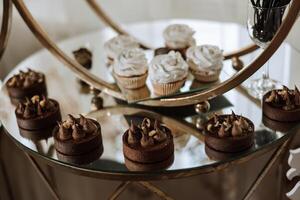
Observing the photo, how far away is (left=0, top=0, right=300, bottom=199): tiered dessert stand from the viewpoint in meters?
0.93

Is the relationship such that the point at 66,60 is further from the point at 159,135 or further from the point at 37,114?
the point at 159,135

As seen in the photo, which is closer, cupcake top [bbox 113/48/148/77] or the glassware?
the glassware

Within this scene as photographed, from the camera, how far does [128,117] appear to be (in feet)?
3.63

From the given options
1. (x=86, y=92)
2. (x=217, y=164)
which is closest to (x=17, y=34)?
(x=86, y=92)

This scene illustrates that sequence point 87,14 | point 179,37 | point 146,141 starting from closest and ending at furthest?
point 146,141
point 179,37
point 87,14

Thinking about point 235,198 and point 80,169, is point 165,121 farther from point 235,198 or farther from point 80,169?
point 235,198

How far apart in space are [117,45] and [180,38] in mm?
149

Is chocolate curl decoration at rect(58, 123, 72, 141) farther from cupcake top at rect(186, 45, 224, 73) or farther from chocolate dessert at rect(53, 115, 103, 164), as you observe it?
cupcake top at rect(186, 45, 224, 73)

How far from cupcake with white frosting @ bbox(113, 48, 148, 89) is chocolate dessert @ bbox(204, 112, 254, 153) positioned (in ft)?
0.72

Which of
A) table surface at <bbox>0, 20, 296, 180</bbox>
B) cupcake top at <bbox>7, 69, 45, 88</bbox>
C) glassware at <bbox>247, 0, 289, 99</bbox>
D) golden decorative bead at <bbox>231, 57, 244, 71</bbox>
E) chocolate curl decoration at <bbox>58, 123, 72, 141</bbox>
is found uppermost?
glassware at <bbox>247, 0, 289, 99</bbox>

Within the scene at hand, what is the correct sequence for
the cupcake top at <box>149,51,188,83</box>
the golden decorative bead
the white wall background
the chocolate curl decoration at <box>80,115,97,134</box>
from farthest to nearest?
the white wall background → the golden decorative bead → the cupcake top at <box>149,51,188,83</box> → the chocolate curl decoration at <box>80,115,97,134</box>

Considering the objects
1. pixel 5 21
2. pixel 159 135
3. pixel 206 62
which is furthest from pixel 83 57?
pixel 159 135

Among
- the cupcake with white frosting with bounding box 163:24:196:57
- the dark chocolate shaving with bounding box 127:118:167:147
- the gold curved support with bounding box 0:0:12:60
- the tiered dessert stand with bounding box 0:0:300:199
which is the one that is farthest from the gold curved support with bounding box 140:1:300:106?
the gold curved support with bounding box 0:0:12:60

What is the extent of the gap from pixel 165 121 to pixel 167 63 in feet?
0.39
